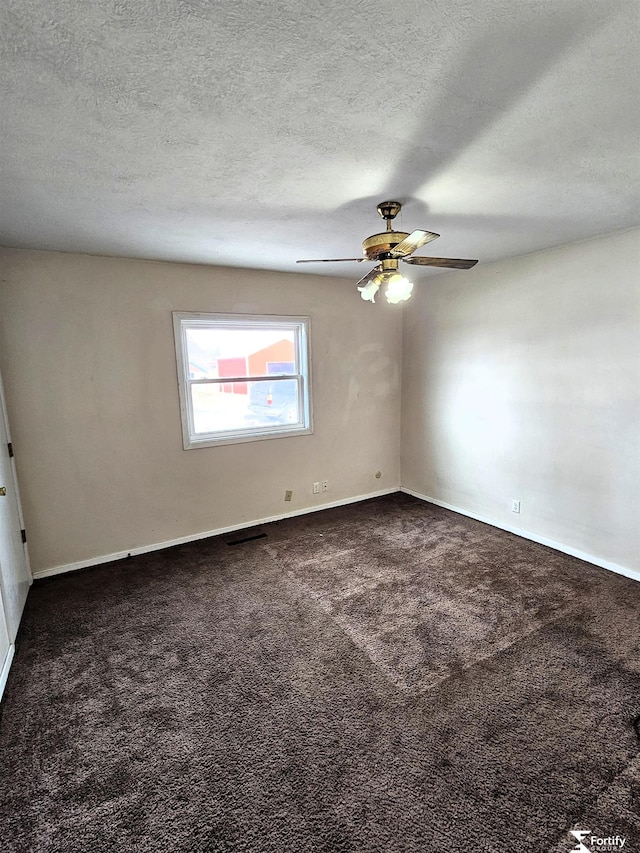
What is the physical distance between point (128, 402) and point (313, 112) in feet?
8.76

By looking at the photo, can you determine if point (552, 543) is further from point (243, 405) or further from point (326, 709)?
point (243, 405)

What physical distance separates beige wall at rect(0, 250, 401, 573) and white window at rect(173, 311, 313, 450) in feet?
0.31

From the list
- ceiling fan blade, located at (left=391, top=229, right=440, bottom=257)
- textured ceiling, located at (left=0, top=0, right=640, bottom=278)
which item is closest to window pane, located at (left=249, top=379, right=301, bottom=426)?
textured ceiling, located at (left=0, top=0, right=640, bottom=278)

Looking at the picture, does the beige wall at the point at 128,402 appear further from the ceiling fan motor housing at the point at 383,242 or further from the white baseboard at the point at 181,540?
the ceiling fan motor housing at the point at 383,242

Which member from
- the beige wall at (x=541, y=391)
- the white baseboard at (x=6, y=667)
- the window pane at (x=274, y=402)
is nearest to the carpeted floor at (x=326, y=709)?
the white baseboard at (x=6, y=667)

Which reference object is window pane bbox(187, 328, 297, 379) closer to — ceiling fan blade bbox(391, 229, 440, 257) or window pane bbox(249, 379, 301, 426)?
window pane bbox(249, 379, 301, 426)

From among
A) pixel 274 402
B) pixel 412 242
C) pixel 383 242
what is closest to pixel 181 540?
pixel 274 402

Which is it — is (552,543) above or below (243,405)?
below

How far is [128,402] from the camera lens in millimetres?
3393

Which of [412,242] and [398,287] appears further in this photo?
[398,287]

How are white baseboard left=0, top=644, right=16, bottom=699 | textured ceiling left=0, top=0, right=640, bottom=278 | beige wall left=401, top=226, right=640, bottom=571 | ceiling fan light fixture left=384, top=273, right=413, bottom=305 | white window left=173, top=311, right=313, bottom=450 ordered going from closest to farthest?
1. textured ceiling left=0, top=0, right=640, bottom=278
2. white baseboard left=0, top=644, right=16, bottom=699
3. ceiling fan light fixture left=384, top=273, right=413, bottom=305
4. beige wall left=401, top=226, right=640, bottom=571
5. white window left=173, top=311, right=313, bottom=450

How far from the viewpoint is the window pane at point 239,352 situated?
373 centimetres

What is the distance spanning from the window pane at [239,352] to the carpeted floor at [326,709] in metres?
1.79

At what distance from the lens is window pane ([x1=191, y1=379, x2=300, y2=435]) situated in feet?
12.5
